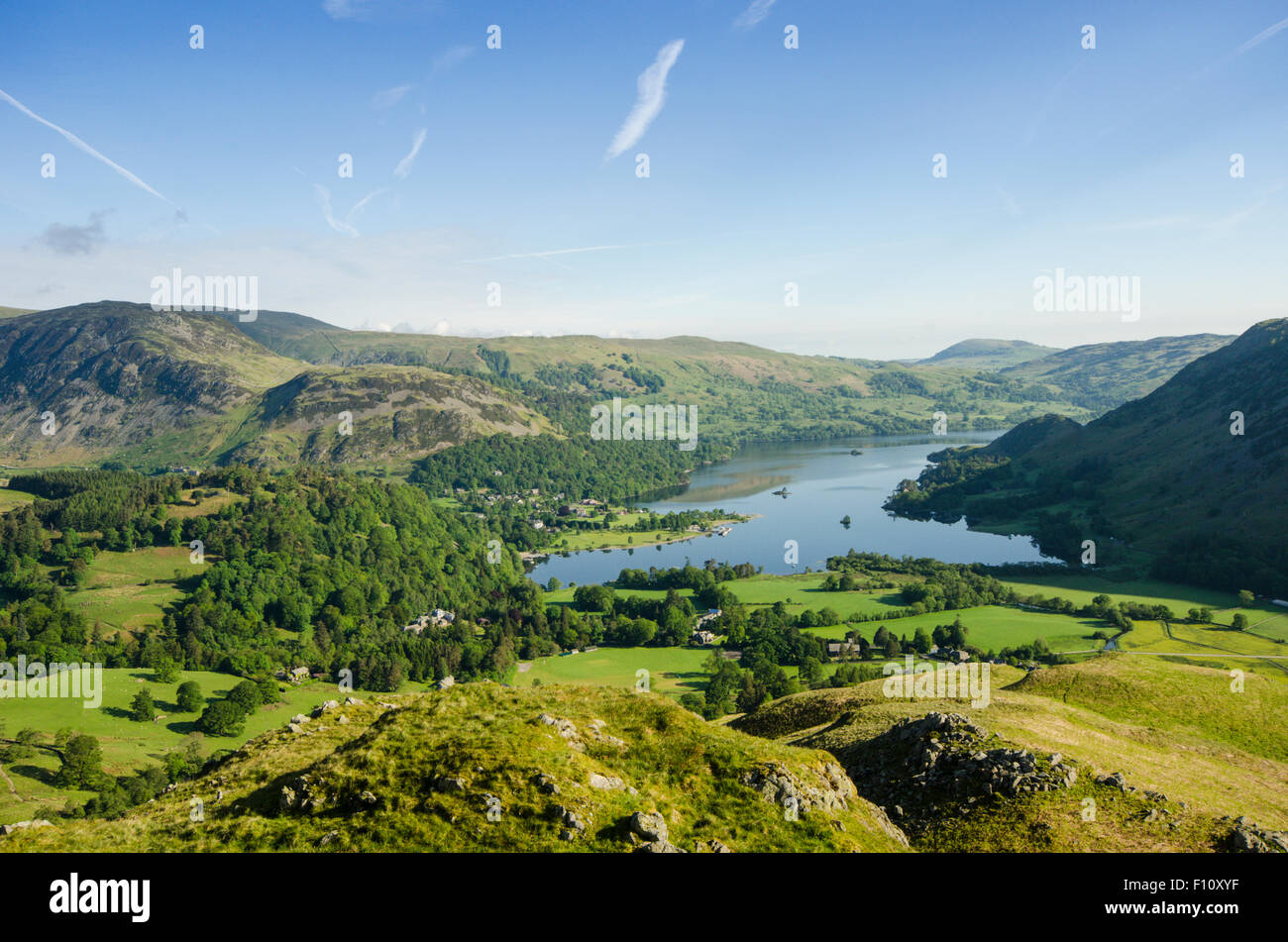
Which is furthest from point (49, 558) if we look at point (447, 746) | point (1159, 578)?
point (1159, 578)

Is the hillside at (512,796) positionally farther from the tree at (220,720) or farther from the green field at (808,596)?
the green field at (808,596)

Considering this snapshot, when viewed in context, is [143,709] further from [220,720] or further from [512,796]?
[512,796]

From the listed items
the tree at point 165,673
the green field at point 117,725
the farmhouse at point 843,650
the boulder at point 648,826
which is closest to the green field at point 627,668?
the farmhouse at point 843,650

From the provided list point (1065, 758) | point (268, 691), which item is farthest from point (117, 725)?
point (1065, 758)

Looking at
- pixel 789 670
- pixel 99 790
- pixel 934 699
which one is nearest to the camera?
pixel 934 699
